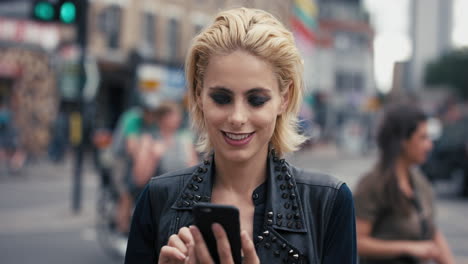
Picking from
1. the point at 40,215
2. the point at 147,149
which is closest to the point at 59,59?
the point at 40,215

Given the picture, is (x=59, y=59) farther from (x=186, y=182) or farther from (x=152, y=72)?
(x=186, y=182)

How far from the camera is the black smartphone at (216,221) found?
1630 mm

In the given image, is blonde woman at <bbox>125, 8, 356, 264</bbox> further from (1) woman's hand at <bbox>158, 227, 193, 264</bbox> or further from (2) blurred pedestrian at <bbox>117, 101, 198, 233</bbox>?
(2) blurred pedestrian at <bbox>117, 101, 198, 233</bbox>

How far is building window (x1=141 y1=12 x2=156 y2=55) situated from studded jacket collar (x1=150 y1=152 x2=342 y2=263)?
96.8 ft

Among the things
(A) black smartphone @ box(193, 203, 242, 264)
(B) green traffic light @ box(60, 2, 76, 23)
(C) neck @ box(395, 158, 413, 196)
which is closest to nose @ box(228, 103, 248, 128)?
(A) black smartphone @ box(193, 203, 242, 264)

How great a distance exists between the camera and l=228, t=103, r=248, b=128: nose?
6.13 feet

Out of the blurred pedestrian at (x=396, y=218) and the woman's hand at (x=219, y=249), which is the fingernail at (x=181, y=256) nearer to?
the woman's hand at (x=219, y=249)

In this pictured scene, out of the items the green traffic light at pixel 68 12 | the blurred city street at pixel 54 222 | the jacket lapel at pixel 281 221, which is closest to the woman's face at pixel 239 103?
the jacket lapel at pixel 281 221

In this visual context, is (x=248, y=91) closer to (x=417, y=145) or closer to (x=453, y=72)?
(x=417, y=145)

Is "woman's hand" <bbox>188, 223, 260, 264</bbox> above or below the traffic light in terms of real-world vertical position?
below

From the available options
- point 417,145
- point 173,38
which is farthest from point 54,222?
point 173,38

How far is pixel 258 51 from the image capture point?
186 cm

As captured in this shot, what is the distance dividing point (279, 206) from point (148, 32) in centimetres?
3079

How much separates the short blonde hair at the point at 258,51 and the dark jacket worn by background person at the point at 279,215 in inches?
4.9
